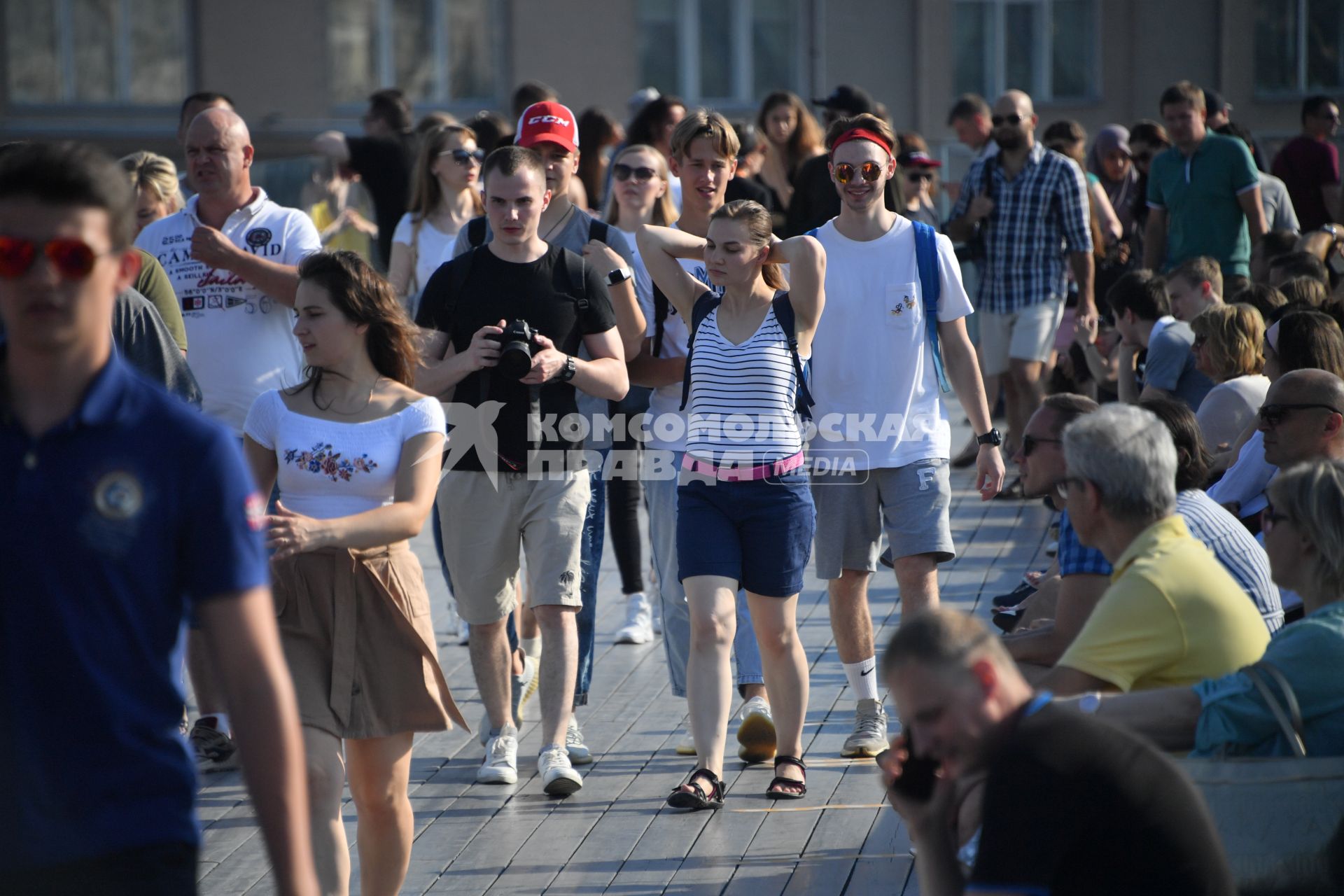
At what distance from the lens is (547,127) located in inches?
242

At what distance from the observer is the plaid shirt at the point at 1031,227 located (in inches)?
398

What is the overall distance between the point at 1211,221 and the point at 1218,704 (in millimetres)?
8027

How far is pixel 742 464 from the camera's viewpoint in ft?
16.8

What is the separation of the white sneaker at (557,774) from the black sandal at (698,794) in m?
0.37

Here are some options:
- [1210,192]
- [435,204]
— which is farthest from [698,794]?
[1210,192]

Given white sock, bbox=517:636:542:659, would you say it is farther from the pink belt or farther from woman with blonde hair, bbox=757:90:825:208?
woman with blonde hair, bbox=757:90:825:208

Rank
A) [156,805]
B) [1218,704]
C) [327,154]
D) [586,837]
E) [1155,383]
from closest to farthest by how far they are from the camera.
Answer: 1. [156,805]
2. [1218,704]
3. [586,837]
4. [1155,383]
5. [327,154]

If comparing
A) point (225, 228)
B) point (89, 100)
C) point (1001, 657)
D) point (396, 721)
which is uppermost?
point (89, 100)

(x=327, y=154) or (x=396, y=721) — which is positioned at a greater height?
(x=327, y=154)

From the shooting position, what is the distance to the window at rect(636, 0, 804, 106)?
70.0 ft

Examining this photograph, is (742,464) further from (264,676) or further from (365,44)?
(365,44)

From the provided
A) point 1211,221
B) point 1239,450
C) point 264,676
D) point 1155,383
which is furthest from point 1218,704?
point 1211,221

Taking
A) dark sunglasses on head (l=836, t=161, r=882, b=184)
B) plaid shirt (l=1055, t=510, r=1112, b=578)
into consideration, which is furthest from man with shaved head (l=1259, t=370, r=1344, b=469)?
dark sunglasses on head (l=836, t=161, r=882, b=184)

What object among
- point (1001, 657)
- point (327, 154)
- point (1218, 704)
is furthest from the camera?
point (327, 154)
